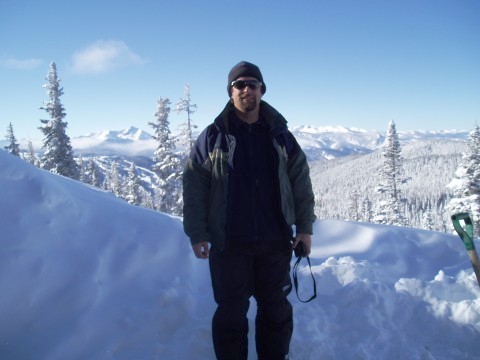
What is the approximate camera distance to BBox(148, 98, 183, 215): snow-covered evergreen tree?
Result: 2986 centimetres

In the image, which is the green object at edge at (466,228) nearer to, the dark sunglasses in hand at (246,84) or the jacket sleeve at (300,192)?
the jacket sleeve at (300,192)

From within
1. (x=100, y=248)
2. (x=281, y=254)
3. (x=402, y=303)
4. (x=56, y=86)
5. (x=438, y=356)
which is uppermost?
(x=56, y=86)

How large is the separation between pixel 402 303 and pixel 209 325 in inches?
104

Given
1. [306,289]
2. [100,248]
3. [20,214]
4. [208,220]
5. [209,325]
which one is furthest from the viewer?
[306,289]

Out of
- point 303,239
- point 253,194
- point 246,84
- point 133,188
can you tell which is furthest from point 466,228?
point 133,188

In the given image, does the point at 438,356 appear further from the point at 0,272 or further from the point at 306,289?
the point at 0,272

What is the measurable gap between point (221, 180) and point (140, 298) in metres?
2.22

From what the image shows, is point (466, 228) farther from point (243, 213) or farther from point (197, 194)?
point (197, 194)

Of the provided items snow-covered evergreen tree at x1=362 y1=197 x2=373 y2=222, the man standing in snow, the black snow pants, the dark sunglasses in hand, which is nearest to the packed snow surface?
the black snow pants

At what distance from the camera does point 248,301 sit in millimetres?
3039

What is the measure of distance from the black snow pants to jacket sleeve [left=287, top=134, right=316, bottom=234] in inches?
13.0

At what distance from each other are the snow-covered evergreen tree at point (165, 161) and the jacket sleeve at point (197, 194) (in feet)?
88.6

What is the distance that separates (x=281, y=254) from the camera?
3070 millimetres

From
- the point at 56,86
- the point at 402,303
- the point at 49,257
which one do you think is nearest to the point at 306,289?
the point at 402,303
